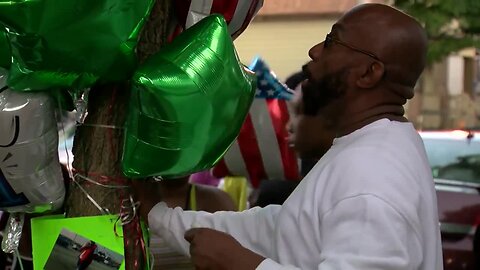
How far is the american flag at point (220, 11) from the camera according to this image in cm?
184

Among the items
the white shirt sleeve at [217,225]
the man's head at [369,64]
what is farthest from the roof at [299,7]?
the man's head at [369,64]

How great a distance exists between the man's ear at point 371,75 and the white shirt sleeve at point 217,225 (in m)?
0.40

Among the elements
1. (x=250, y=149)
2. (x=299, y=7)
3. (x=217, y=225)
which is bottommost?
(x=299, y=7)

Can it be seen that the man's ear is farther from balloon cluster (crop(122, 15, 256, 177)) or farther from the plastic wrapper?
the plastic wrapper

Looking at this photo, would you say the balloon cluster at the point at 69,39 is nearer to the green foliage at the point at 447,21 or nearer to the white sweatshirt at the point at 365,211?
the white sweatshirt at the point at 365,211

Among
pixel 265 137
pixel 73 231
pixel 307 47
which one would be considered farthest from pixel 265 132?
pixel 307 47

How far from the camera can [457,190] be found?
455 cm

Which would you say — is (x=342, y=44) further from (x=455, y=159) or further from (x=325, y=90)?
(x=455, y=159)

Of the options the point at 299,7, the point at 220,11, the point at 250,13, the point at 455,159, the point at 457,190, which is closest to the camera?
the point at 220,11

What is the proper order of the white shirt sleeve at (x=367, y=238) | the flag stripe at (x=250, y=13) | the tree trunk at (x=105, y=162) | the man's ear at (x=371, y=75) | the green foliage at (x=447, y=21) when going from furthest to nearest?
the green foliage at (x=447, y=21) → the flag stripe at (x=250, y=13) → the tree trunk at (x=105, y=162) → the man's ear at (x=371, y=75) → the white shirt sleeve at (x=367, y=238)

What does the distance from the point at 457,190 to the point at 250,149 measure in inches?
66.5

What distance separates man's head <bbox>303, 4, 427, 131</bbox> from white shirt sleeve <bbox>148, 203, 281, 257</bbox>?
0.34 meters

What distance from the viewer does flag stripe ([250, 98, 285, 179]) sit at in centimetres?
344

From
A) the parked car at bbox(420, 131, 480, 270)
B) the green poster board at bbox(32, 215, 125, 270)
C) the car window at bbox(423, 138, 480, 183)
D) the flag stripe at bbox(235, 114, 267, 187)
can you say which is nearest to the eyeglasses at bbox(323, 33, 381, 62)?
the green poster board at bbox(32, 215, 125, 270)
